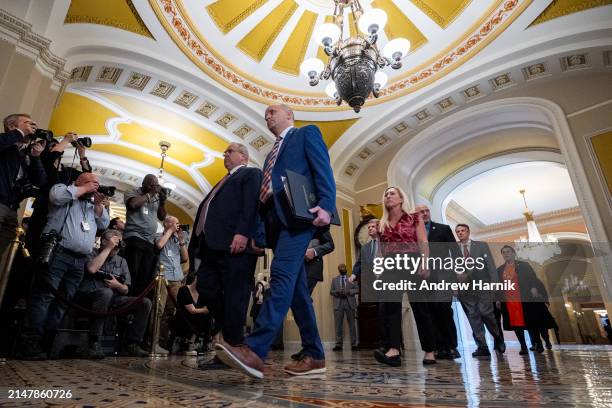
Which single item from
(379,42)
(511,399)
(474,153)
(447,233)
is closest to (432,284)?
(447,233)

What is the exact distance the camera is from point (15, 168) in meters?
2.38

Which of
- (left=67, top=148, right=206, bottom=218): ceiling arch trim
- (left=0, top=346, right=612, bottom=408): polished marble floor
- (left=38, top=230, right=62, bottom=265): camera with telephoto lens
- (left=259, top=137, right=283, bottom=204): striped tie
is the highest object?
(left=67, top=148, right=206, bottom=218): ceiling arch trim

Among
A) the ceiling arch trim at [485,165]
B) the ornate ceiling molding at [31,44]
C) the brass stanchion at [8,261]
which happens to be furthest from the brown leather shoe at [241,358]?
the ceiling arch trim at [485,165]

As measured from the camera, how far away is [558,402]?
0.90 metres

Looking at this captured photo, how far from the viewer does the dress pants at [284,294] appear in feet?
4.61

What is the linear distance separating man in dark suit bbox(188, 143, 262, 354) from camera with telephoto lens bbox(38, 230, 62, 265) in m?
1.00

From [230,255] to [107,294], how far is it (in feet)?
5.85

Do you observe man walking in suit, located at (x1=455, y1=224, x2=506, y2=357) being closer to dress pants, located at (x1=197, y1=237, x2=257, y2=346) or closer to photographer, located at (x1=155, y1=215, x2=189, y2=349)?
dress pants, located at (x1=197, y1=237, x2=257, y2=346)

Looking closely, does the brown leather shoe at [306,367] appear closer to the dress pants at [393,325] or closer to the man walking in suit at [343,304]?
the dress pants at [393,325]

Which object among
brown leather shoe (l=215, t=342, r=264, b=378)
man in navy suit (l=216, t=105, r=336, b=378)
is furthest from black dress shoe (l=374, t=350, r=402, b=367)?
brown leather shoe (l=215, t=342, r=264, b=378)

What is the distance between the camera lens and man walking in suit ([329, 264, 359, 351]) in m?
5.73

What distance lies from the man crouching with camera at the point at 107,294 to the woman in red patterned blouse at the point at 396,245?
6.59 feet

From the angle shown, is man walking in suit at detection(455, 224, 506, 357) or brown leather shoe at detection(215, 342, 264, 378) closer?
brown leather shoe at detection(215, 342, 264, 378)

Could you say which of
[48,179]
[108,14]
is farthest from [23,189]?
[108,14]
